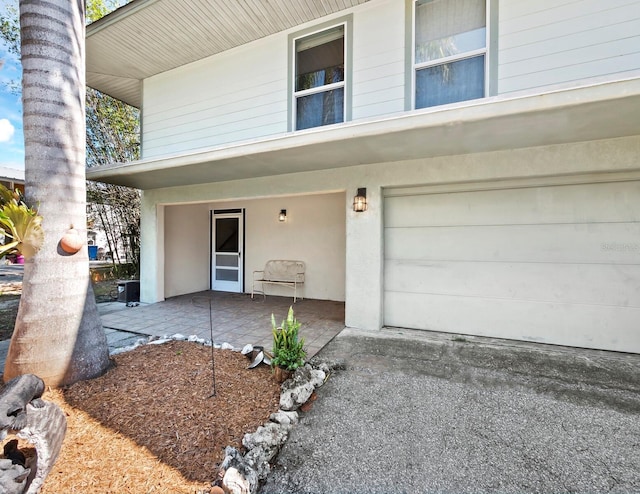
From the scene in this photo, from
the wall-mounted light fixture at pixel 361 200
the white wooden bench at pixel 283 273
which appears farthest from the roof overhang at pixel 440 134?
the white wooden bench at pixel 283 273

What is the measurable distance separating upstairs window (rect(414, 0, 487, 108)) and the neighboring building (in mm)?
20

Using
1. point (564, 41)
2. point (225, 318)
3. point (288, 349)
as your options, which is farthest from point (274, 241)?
point (564, 41)

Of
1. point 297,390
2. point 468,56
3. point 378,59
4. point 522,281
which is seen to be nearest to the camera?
point 297,390

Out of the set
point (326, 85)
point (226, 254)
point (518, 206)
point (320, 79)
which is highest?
point (320, 79)

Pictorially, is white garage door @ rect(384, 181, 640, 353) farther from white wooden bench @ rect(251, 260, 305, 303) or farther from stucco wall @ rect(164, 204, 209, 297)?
stucco wall @ rect(164, 204, 209, 297)

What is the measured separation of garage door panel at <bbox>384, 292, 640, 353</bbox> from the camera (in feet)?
12.3

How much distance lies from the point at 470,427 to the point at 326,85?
4.79 meters

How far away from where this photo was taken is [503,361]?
3494mm

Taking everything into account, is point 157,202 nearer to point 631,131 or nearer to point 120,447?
point 120,447

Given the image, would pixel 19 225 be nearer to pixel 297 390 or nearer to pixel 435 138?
pixel 297 390

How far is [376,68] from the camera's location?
4.26 metres

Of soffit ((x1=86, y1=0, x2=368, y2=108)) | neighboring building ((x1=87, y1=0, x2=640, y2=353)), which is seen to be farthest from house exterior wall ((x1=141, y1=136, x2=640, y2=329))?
soffit ((x1=86, y1=0, x2=368, y2=108))

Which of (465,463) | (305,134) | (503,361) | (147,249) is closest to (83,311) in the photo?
(305,134)

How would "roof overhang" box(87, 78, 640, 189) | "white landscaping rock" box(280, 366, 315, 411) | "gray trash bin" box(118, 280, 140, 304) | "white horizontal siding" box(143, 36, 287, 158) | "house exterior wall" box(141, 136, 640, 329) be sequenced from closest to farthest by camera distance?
"white landscaping rock" box(280, 366, 315, 411)
"roof overhang" box(87, 78, 640, 189)
"house exterior wall" box(141, 136, 640, 329)
"white horizontal siding" box(143, 36, 287, 158)
"gray trash bin" box(118, 280, 140, 304)
